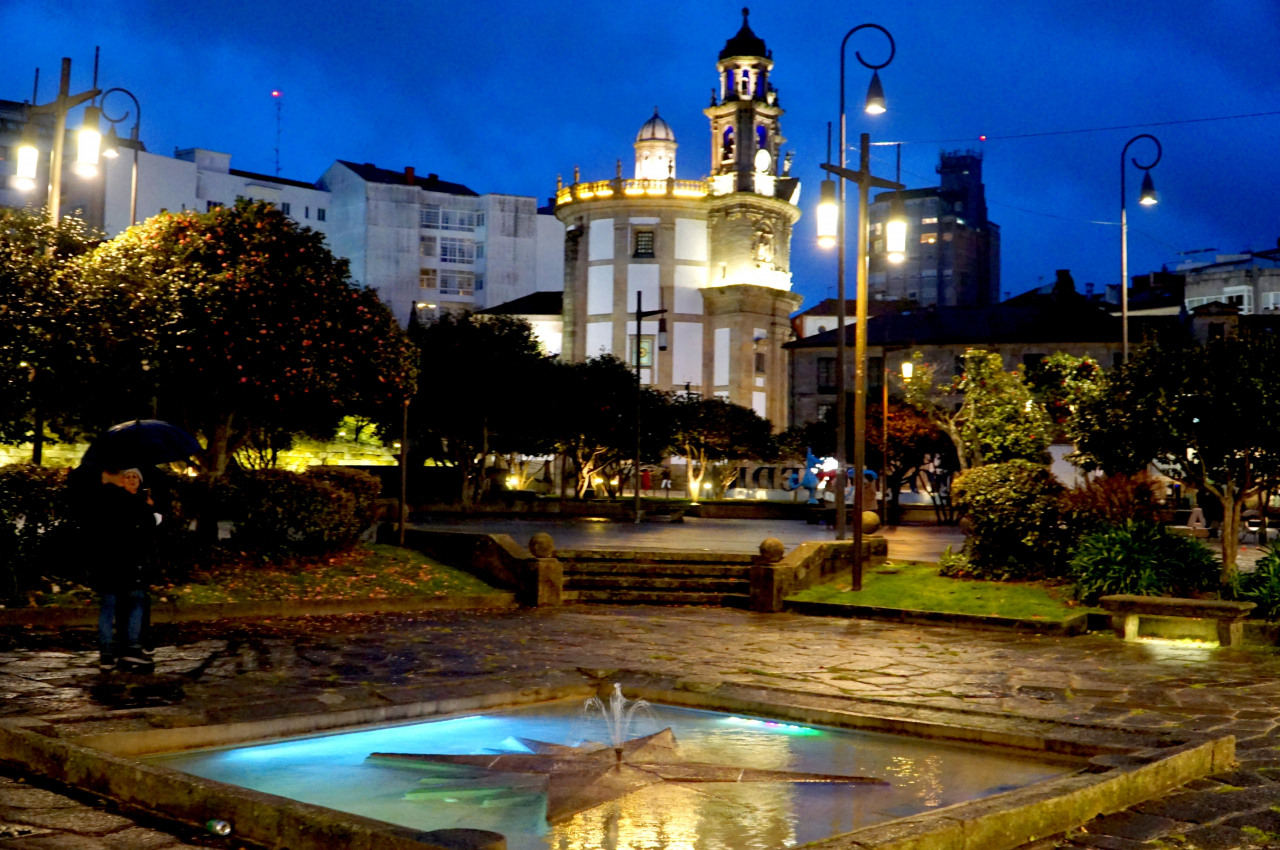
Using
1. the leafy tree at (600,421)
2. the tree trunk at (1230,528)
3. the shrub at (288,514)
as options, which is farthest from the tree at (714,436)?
the tree trunk at (1230,528)

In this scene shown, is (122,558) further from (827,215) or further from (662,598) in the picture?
(827,215)

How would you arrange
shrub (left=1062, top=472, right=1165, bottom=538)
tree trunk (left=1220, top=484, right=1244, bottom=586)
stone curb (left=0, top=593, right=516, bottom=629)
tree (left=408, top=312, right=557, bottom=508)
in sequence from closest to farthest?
stone curb (left=0, top=593, right=516, bottom=629), tree trunk (left=1220, top=484, right=1244, bottom=586), shrub (left=1062, top=472, right=1165, bottom=538), tree (left=408, top=312, right=557, bottom=508)

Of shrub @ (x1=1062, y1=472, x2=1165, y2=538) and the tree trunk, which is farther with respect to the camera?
shrub @ (x1=1062, y1=472, x2=1165, y2=538)

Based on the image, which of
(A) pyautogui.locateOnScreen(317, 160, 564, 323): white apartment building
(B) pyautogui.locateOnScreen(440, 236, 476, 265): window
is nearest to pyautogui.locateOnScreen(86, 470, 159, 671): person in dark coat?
(A) pyautogui.locateOnScreen(317, 160, 564, 323): white apartment building

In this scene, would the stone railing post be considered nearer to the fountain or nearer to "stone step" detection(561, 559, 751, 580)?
"stone step" detection(561, 559, 751, 580)

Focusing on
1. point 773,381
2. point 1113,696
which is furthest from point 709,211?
point 1113,696

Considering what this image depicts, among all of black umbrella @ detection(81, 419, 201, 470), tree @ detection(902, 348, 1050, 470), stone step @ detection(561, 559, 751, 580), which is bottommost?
stone step @ detection(561, 559, 751, 580)

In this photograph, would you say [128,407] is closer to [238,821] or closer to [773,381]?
[238,821]

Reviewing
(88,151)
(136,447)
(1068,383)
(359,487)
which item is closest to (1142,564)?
(359,487)

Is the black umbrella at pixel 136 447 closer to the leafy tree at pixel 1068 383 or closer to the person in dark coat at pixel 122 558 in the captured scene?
the person in dark coat at pixel 122 558

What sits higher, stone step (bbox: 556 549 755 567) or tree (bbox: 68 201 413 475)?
tree (bbox: 68 201 413 475)

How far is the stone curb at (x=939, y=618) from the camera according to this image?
1324 cm

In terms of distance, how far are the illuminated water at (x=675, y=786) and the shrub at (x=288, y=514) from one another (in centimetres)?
833

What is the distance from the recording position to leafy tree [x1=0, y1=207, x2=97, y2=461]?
13914 millimetres
